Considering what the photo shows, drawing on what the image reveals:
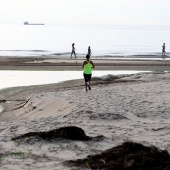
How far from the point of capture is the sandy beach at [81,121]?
7.95 m

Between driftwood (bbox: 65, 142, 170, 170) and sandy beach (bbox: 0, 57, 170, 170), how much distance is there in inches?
15.3

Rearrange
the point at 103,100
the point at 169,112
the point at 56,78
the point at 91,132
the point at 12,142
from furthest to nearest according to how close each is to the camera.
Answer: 1. the point at 56,78
2. the point at 103,100
3. the point at 169,112
4. the point at 91,132
5. the point at 12,142

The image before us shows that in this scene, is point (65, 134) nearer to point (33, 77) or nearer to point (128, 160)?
point (128, 160)

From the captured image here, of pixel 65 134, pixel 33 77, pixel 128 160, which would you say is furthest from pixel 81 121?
pixel 33 77

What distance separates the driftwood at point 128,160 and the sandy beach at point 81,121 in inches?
15.3

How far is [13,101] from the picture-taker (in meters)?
18.6

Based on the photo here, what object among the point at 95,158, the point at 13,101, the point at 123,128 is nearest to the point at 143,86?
the point at 13,101

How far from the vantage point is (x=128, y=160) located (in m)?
6.49

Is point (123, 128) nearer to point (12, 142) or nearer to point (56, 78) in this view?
point (12, 142)

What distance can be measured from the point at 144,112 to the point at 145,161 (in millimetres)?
6008

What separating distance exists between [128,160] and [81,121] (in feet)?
15.7

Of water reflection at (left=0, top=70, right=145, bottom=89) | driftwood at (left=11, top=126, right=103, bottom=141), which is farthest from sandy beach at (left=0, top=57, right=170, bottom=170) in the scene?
water reflection at (left=0, top=70, right=145, bottom=89)

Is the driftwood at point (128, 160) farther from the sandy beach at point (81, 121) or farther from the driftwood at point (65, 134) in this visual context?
the driftwood at point (65, 134)

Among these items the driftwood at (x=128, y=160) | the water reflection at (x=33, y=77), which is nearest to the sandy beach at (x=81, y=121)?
the driftwood at (x=128, y=160)
